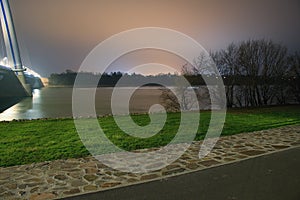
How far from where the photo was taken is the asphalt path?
369 cm

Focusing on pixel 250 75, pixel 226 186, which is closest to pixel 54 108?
pixel 250 75

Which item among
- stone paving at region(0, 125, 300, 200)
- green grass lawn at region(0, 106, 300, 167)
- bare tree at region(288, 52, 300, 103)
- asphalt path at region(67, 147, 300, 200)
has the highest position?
bare tree at region(288, 52, 300, 103)

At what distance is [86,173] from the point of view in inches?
189

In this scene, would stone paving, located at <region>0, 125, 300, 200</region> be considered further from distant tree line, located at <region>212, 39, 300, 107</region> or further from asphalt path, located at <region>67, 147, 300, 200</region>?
distant tree line, located at <region>212, 39, 300, 107</region>

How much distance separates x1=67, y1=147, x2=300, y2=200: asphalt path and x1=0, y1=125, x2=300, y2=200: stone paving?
11.2 inches

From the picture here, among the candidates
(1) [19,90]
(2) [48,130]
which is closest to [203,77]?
(2) [48,130]

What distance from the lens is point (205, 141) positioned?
288 inches

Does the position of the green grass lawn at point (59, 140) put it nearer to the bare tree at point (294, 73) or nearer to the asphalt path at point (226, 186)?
the asphalt path at point (226, 186)

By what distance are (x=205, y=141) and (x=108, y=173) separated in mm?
3446

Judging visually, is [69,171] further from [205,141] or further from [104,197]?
[205,141]

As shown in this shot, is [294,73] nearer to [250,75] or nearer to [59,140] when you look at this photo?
[250,75]

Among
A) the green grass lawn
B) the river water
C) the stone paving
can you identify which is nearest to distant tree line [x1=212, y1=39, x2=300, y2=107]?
the river water

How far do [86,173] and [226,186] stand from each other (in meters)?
2.48

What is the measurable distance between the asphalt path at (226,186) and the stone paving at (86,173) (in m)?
0.28
